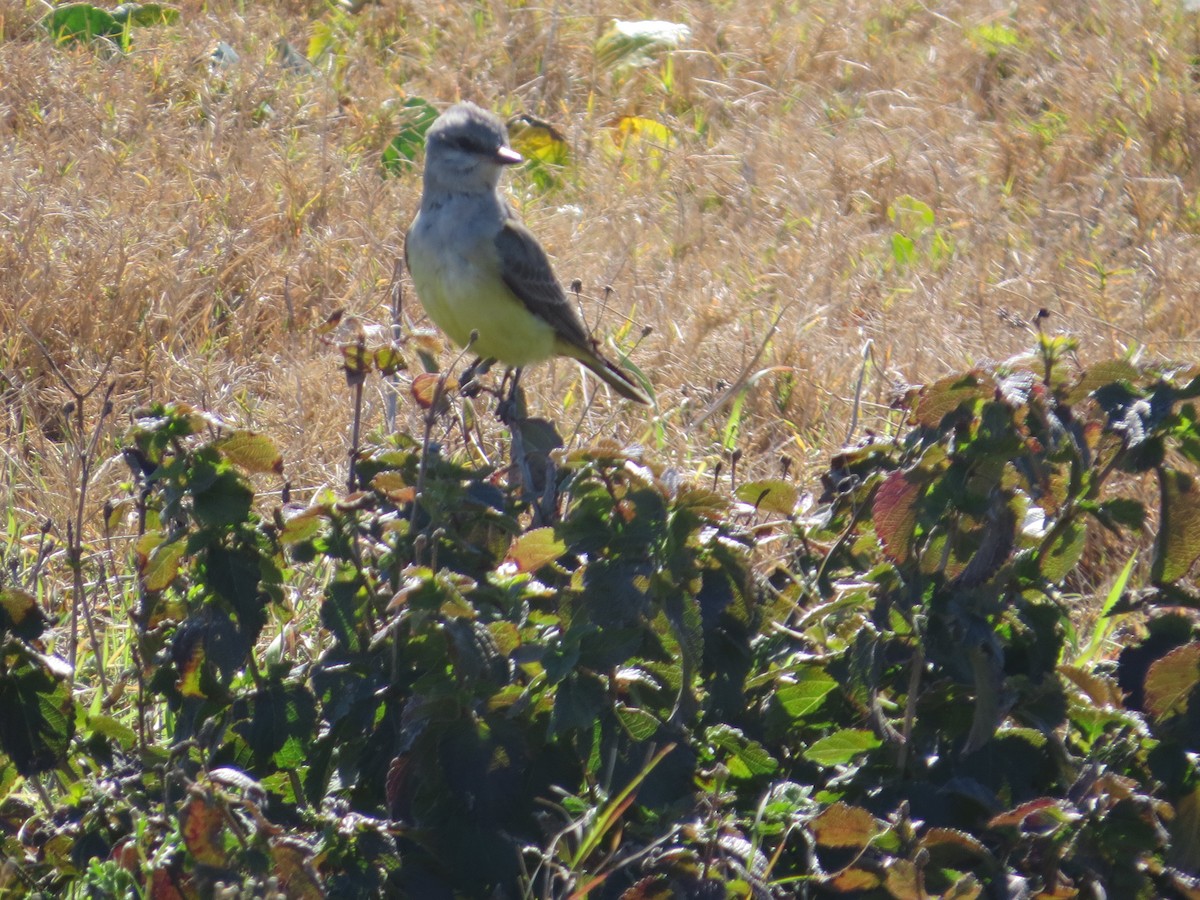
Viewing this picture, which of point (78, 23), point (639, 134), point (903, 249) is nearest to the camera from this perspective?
point (903, 249)

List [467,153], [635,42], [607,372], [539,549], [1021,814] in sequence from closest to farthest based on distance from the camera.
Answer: [1021,814] < [539,549] < [607,372] < [467,153] < [635,42]

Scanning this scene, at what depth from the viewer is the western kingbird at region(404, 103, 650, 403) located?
529cm

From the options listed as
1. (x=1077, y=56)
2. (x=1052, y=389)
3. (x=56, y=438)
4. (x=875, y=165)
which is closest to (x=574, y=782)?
(x=1052, y=389)

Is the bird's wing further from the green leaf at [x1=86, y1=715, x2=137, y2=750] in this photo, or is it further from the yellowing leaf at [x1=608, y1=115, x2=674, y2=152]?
the green leaf at [x1=86, y1=715, x2=137, y2=750]

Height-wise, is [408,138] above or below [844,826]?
below

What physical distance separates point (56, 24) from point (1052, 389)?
24.2ft

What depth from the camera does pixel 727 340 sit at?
19.6 ft

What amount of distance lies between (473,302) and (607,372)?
0.56 m

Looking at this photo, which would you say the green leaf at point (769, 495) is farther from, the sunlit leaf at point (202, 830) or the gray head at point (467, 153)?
the gray head at point (467, 153)

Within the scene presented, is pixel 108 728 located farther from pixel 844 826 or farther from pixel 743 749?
pixel 844 826

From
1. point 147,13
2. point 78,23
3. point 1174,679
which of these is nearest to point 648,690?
point 1174,679

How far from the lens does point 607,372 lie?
17.9 feet

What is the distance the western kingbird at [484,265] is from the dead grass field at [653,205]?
0.92 feet

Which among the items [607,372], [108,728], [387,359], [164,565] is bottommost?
[607,372]
